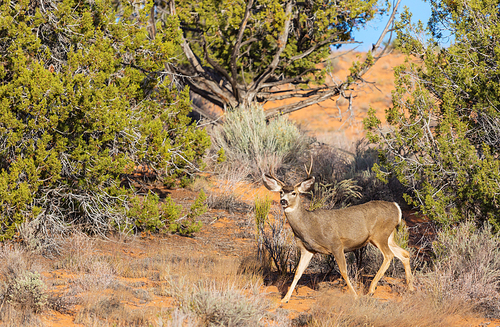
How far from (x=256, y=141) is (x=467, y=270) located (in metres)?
7.25

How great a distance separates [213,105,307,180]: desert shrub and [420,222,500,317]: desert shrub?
6.26 meters

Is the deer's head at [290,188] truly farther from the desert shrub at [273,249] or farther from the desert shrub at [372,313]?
the desert shrub at [273,249]

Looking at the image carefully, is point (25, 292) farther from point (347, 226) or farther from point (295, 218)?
point (347, 226)

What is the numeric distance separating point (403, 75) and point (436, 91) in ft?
2.06

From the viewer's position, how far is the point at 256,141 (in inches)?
521

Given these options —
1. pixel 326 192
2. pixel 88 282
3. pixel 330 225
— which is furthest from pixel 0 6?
pixel 326 192

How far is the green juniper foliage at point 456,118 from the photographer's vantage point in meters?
7.28

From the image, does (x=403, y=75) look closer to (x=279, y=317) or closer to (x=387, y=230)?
(x=387, y=230)

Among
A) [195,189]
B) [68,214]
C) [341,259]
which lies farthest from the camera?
[195,189]

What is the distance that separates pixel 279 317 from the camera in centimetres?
562

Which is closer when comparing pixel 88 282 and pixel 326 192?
pixel 88 282

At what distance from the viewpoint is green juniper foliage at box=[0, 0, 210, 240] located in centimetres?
754

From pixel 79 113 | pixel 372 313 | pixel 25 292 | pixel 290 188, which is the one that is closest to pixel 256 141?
pixel 79 113

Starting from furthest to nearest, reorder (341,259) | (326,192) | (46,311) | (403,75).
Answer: (326,192) < (403,75) < (341,259) < (46,311)
